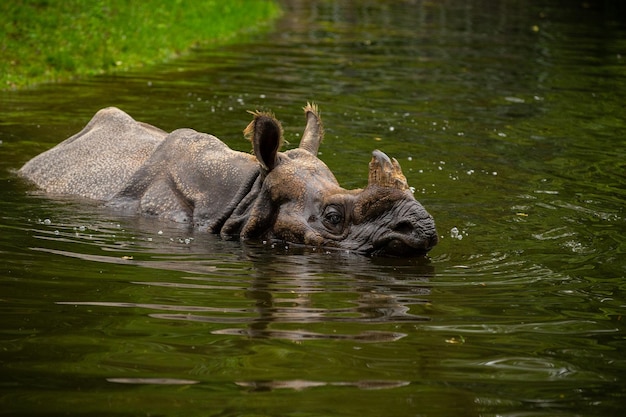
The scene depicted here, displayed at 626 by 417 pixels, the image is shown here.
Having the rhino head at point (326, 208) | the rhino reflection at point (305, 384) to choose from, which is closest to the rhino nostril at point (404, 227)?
the rhino head at point (326, 208)

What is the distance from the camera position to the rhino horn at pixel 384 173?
955 centimetres

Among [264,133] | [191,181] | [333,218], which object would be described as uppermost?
[264,133]

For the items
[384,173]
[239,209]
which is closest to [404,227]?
[384,173]

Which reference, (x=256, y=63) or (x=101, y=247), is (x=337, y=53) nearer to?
(x=256, y=63)

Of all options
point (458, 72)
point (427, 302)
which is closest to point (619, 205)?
point (427, 302)

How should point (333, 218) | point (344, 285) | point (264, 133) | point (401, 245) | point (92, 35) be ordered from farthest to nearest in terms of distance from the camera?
point (92, 35) → point (264, 133) → point (333, 218) → point (401, 245) → point (344, 285)

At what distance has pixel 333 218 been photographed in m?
10.1

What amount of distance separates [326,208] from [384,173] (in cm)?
76

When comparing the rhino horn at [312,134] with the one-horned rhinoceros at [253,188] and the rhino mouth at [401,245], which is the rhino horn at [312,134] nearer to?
the one-horned rhinoceros at [253,188]

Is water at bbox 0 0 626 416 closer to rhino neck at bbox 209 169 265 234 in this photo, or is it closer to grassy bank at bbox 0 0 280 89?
rhino neck at bbox 209 169 265 234

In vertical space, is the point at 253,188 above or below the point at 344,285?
above

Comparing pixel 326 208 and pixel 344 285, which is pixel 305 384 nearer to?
pixel 344 285

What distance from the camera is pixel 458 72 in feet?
77.7

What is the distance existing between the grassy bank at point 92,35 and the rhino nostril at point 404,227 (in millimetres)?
10751
